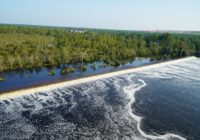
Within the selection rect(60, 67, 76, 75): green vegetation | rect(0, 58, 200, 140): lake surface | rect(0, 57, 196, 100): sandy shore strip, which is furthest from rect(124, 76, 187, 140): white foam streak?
rect(60, 67, 76, 75): green vegetation

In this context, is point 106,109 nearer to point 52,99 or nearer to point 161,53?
point 52,99

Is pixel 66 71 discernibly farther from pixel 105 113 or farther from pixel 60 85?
pixel 105 113

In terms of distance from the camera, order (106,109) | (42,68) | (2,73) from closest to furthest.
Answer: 1. (106,109)
2. (2,73)
3. (42,68)

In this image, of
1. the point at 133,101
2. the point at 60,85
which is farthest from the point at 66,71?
the point at 133,101

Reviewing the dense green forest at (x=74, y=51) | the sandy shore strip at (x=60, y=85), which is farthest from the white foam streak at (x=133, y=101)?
the dense green forest at (x=74, y=51)

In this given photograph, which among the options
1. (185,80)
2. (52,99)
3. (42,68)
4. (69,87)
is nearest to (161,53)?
(185,80)

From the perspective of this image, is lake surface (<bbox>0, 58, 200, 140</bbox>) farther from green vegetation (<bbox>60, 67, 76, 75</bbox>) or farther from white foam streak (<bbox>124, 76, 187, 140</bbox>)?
green vegetation (<bbox>60, 67, 76, 75</bbox>)

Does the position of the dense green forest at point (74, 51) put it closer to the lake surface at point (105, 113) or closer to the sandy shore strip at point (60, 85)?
the sandy shore strip at point (60, 85)

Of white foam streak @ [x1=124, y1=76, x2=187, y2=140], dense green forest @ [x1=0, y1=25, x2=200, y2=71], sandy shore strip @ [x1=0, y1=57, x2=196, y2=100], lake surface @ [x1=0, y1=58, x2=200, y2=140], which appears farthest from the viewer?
dense green forest @ [x1=0, y1=25, x2=200, y2=71]

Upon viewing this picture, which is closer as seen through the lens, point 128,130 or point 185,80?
point 128,130
